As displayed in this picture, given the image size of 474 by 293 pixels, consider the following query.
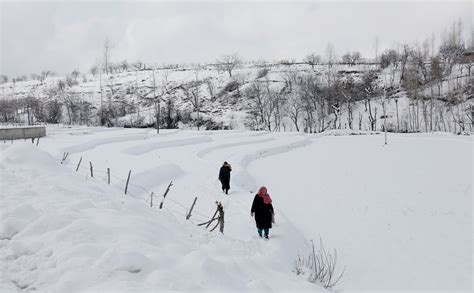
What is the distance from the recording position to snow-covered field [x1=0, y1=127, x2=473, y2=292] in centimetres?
458

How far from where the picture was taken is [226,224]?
36.6 feet

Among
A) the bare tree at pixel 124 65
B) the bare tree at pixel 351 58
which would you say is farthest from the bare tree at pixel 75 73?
→ the bare tree at pixel 351 58

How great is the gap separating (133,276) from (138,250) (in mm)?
586

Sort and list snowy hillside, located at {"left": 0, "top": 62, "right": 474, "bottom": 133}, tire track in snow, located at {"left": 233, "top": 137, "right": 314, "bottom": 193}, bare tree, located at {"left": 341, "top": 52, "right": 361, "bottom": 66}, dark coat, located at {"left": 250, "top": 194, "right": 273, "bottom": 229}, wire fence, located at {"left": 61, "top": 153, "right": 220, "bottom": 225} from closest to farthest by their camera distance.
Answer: dark coat, located at {"left": 250, "top": 194, "right": 273, "bottom": 229} → wire fence, located at {"left": 61, "top": 153, "right": 220, "bottom": 225} → tire track in snow, located at {"left": 233, "top": 137, "right": 314, "bottom": 193} → snowy hillside, located at {"left": 0, "top": 62, "right": 474, "bottom": 133} → bare tree, located at {"left": 341, "top": 52, "right": 361, "bottom": 66}

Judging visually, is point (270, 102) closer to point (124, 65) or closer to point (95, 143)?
point (95, 143)

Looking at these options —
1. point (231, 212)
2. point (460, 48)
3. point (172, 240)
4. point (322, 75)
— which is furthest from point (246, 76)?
point (172, 240)

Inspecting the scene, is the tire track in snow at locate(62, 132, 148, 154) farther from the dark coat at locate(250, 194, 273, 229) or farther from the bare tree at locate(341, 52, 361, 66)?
the bare tree at locate(341, 52, 361, 66)

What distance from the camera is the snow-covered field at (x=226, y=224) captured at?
15.0ft

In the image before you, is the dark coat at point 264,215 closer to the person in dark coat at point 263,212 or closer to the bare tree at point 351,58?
the person in dark coat at point 263,212

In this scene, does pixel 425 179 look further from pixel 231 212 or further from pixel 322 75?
pixel 322 75

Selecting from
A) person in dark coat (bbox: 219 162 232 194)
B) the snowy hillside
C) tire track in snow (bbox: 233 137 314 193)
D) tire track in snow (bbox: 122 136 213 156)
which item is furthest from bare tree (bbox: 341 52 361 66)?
person in dark coat (bbox: 219 162 232 194)

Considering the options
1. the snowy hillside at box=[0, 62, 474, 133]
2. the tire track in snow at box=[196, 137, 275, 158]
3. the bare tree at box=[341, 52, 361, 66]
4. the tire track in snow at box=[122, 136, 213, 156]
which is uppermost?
the bare tree at box=[341, 52, 361, 66]

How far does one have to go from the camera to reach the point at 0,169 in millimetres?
9109

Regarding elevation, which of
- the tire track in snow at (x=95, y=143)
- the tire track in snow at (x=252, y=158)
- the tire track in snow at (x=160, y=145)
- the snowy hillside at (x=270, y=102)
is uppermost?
the snowy hillside at (x=270, y=102)
